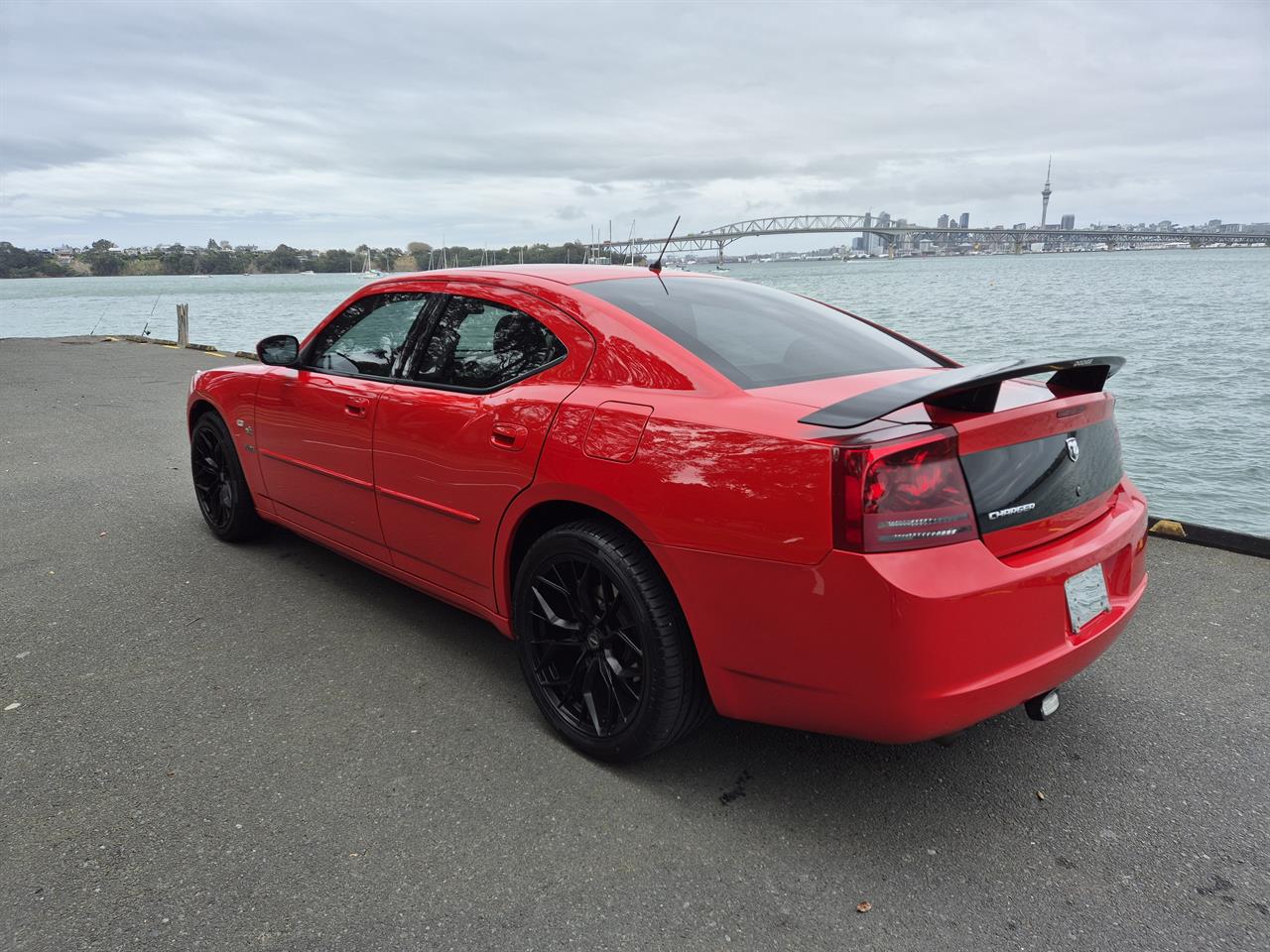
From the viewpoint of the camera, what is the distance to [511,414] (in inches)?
113

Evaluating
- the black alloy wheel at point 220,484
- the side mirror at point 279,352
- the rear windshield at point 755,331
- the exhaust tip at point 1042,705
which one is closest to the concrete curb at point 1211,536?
the rear windshield at point 755,331

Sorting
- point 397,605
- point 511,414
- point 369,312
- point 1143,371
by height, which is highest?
point 369,312

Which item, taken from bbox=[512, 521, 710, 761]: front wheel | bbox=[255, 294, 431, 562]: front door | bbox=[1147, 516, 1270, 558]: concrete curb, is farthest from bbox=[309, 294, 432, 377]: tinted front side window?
bbox=[1147, 516, 1270, 558]: concrete curb

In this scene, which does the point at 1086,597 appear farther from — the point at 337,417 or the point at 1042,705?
the point at 337,417

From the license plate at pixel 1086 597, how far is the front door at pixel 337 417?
8.12ft

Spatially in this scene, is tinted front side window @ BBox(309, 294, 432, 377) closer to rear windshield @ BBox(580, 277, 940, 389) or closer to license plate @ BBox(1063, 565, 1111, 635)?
rear windshield @ BBox(580, 277, 940, 389)

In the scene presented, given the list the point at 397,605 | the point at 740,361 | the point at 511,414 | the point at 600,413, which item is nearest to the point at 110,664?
the point at 397,605

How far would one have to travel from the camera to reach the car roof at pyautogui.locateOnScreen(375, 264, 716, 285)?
125 inches

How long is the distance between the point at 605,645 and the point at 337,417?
5.45 feet

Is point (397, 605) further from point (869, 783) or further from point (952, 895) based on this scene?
point (952, 895)

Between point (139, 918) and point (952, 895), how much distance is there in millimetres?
1965

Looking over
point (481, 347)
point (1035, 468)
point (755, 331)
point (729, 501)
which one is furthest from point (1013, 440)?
point (481, 347)

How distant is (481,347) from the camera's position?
3.15 meters

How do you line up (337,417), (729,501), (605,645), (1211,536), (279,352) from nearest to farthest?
(729,501) < (605,645) < (337,417) < (279,352) < (1211,536)
